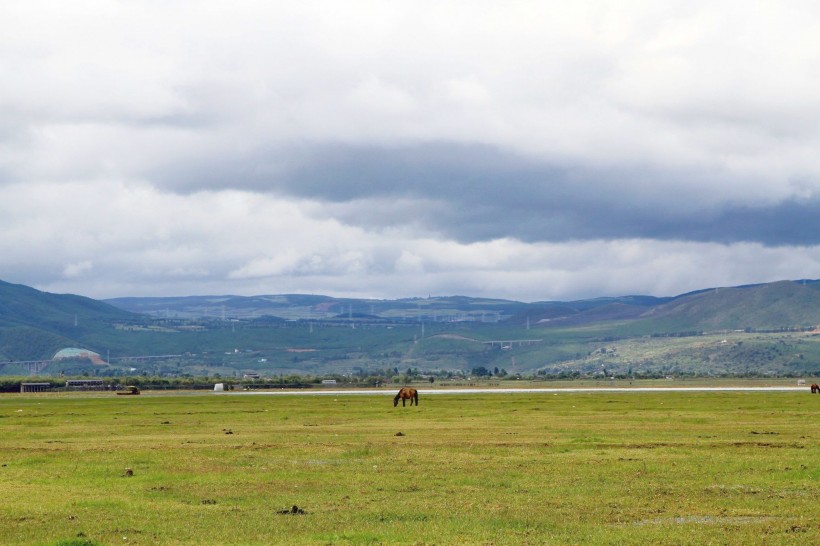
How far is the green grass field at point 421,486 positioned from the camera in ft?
92.2

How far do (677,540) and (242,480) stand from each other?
17591mm

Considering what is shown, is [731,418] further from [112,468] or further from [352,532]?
[352,532]

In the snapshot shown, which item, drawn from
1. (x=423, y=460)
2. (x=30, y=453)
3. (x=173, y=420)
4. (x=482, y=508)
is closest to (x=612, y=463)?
(x=423, y=460)

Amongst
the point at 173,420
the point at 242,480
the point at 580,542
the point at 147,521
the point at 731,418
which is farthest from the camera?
the point at 173,420

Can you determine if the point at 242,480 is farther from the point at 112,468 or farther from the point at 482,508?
the point at 482,508

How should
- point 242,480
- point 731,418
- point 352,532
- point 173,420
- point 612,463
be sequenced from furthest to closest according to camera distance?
point 173,420 < point 731,418 < point 612,463 < point 242,480 < point 352,532

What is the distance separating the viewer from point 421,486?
36562 mm

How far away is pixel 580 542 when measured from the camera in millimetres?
26328

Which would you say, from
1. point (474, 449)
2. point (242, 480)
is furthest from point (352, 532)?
point (474, 449)

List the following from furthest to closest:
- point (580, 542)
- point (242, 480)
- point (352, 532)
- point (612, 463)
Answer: point (612, 463)
point (242, 480)
point (352, 532)
point (580, 542)

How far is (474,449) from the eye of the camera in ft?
164

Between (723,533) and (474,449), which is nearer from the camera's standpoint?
(723,533)

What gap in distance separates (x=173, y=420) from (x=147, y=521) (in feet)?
184

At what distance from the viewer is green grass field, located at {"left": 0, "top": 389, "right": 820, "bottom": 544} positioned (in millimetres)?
28109
